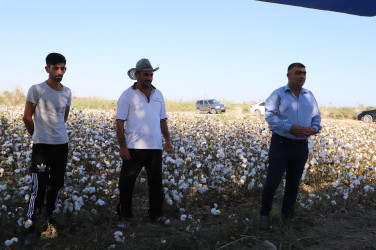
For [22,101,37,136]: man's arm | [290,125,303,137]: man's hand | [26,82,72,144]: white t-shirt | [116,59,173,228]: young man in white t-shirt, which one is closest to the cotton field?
[116,59,173,228]: young man in white t-shirt

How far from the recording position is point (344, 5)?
1.92 metres

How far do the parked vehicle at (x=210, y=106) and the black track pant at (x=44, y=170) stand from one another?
2635 cm

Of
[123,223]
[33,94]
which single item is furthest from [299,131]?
[33,94]

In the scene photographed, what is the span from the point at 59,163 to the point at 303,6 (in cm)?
323

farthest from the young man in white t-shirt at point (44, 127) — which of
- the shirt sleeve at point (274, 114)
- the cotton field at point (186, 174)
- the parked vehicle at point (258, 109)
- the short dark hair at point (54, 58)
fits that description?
the parked vehicle at point (258, 109)

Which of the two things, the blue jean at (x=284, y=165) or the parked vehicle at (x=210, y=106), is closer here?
the blue jean at (x=284, y=165)

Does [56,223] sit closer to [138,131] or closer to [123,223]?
[123,223]

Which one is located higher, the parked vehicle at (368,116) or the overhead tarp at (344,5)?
the overhead tarp at (344,5)

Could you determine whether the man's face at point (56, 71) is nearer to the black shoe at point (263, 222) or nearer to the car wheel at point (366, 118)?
the black shoe at point (263, 222)

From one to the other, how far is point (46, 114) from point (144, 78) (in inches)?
48.0

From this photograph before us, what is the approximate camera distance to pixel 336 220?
480cm

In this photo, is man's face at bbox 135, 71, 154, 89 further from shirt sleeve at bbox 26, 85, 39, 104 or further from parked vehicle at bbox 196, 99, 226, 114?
parked vehicle at bbox 196, 99, 226, 114

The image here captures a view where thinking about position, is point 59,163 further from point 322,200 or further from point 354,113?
point 354,113

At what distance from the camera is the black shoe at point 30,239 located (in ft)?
12.1
